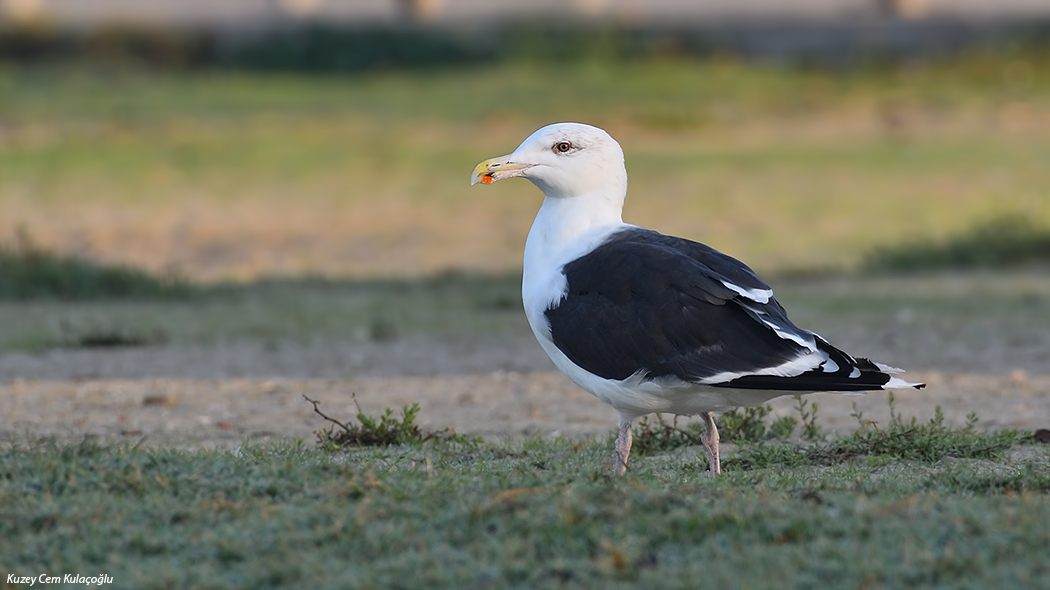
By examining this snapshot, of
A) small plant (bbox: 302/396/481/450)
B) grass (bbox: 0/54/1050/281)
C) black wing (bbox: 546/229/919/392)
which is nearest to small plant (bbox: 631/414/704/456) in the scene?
small plant (bbox: 302/396/481/450)

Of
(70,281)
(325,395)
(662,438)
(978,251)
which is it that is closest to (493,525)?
(662,438)

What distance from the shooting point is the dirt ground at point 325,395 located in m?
6.93

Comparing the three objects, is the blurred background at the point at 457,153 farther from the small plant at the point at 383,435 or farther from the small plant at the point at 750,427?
the small plant at the point at 383,435

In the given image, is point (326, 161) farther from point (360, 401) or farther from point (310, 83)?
point (360, 401)

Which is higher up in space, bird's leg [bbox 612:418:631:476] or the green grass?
bird's leg [bbox 612:418:631:476]

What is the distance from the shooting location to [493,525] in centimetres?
418

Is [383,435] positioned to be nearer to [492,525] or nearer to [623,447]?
[623,447]

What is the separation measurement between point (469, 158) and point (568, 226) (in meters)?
12.3

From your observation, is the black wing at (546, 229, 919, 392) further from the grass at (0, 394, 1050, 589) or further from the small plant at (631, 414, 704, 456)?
the small plant at (631, 414, 704, 456)

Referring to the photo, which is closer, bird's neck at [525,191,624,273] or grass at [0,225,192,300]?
bird's neck at [525,191,624,273]

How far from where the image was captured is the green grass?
3.84 m

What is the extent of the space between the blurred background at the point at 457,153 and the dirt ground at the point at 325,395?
349 millimetres

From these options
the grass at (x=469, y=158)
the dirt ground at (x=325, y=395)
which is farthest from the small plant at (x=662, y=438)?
the grass at (x=469, y=158)

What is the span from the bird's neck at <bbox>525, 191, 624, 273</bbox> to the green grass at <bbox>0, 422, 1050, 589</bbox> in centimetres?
91
